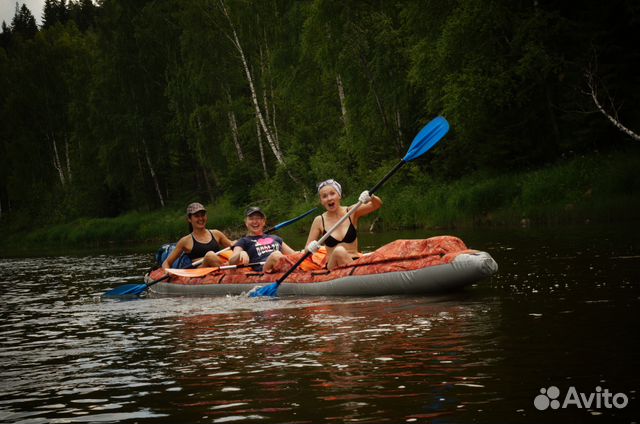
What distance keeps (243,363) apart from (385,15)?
21888mm

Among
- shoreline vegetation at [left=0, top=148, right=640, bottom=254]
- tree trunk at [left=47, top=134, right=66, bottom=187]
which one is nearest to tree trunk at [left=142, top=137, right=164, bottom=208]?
tree trunk at [left=47, top=134, right=66, bottom=187]

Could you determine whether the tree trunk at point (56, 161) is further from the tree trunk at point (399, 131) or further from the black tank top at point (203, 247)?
the black tank top at point (203, 247)

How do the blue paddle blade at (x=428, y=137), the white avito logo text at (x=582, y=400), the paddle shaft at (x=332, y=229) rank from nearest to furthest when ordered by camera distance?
1. the white avito logo text at (x=582, y=400)
2. the paddle shaft at (x=332, y=229)
3. the blue paddle blade at (x=428, y=137)

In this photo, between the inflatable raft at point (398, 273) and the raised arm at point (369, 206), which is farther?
the raised arm at point (369, 206)

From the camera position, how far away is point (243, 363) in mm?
6020

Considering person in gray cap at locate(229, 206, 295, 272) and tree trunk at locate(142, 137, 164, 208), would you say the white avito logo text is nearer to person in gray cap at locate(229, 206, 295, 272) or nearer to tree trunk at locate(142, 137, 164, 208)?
person in gray cap at locate(229, 206, 295, 272)

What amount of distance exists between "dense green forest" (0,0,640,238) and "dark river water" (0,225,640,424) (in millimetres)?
11020

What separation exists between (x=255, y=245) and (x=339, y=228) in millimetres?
2008

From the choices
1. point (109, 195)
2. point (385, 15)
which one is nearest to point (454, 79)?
point (385, 15)

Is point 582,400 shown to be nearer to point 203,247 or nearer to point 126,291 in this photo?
point 126,291

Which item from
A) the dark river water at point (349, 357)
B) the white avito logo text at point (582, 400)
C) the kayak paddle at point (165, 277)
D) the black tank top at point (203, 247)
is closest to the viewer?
the white avito logo text at point (582, 400)

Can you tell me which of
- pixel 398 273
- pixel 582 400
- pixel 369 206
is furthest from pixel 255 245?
pixel 582 400

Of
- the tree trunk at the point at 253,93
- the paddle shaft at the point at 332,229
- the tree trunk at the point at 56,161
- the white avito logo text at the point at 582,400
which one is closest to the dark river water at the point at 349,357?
the white avito logo text at the point at 582,400

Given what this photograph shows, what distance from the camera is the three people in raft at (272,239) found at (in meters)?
10.5
